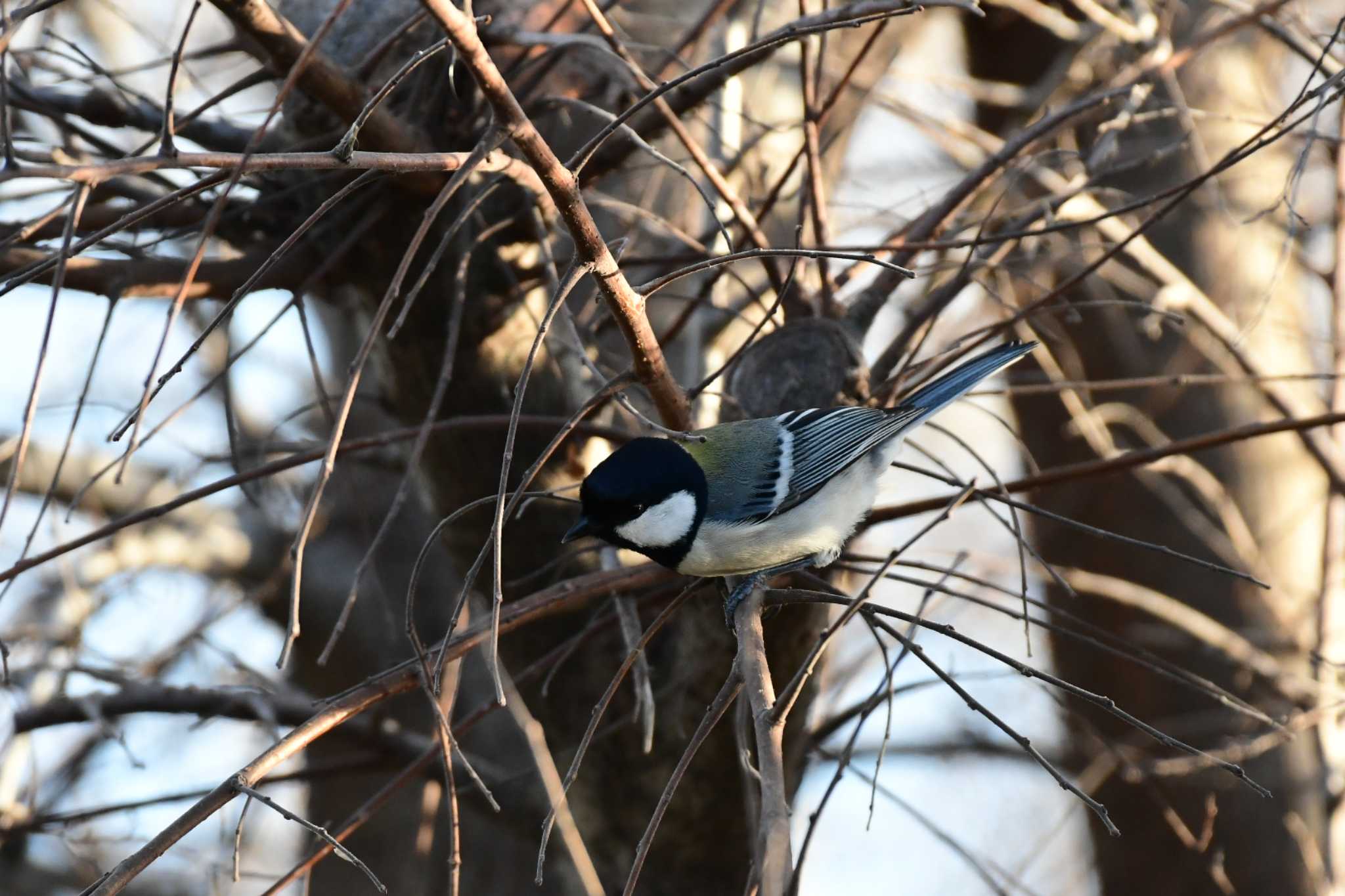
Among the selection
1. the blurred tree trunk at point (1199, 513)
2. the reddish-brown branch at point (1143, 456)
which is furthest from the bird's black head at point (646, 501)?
the blurred tree trunk at point (1199, 513)

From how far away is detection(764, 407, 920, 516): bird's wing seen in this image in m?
2.52

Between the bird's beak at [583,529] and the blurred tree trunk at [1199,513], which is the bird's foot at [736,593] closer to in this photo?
the bird's beak at [583,529]

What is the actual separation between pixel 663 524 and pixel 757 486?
29 centimetres

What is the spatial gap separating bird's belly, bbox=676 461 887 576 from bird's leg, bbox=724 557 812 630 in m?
0.02

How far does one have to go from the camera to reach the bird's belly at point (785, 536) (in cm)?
235

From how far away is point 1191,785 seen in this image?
412cm

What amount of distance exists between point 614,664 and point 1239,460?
2.68 meters

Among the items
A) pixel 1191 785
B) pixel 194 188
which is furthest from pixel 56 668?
pixel 1191 785

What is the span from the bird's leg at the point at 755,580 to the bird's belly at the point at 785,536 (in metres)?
0.02

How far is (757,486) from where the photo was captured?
8.55ft

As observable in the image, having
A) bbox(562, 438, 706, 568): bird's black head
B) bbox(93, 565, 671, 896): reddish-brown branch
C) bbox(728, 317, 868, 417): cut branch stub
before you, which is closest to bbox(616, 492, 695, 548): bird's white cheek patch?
bbox(562, 438, 706, 568): bird's black head

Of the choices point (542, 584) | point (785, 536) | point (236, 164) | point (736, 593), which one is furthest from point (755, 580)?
point (236, 164)

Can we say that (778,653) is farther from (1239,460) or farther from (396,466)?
(1239,460)

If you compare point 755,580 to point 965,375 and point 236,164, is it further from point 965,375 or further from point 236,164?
point 236,164
